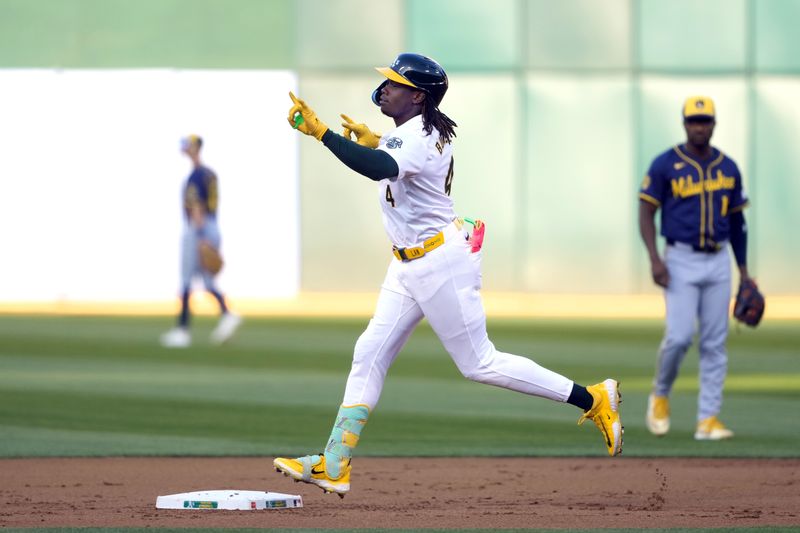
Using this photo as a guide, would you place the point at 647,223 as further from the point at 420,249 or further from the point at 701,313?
the point at 420,249

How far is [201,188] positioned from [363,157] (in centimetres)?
1129

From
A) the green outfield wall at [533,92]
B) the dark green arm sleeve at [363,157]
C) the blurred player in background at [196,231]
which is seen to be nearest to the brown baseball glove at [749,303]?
the dark green arm sleeve at [363,157]

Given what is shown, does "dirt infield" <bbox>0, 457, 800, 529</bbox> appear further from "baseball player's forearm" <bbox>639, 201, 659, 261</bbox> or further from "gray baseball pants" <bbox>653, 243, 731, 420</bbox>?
"baseball player's forearm" <bbox>639, 201, 659, 261</bbox>

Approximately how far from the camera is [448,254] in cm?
797

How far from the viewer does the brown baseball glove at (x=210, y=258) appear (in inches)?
736

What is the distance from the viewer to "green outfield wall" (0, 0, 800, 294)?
30.3m

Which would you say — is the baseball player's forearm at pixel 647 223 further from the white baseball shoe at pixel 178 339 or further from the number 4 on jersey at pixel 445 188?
the white baseball shoe at pixel 178 339

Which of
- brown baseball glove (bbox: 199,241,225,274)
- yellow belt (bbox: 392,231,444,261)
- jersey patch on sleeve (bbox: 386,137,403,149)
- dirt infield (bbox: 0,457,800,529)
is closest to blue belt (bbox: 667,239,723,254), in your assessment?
dirt infield (bbox: 0,457,800,529)

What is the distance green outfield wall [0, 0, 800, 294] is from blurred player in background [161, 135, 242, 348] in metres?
11.3

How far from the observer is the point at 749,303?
11680 mm

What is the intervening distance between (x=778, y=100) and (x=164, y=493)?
24015mm

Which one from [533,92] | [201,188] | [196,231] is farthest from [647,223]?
[533,92]

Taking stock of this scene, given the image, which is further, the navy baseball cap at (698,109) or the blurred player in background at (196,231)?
the blurred player in background at (196,231)

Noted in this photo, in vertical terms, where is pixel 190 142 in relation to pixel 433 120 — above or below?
above
